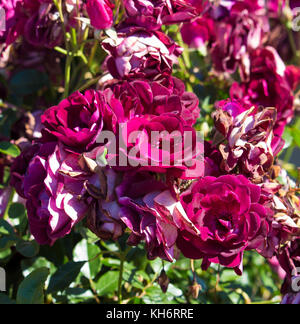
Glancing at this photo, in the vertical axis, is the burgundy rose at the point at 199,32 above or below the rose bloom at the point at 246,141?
above

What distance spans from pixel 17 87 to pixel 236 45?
0.46 meters

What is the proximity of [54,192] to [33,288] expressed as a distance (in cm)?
17

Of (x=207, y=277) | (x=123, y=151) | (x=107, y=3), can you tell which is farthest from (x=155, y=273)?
(x=107, y=3)

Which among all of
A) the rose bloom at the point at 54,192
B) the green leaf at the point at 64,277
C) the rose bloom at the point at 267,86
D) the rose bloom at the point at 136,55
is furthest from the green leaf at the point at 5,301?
the rose bloom at the point at 267,86

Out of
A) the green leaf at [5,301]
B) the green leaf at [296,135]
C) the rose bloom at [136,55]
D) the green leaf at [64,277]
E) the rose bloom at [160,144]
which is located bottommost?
the green leaf at [5,301]

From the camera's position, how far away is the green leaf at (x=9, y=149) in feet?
2.60

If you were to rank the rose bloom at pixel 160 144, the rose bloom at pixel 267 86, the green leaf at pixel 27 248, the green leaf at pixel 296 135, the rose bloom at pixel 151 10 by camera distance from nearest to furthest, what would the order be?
1. the rose bloom at pixel 160 144
2. the rose bloom at pixel 151 10
3. the green leaf at pixel 27 248
4. the rose bloom at pixel 267 86
5. the green leaf at pixel 296 135

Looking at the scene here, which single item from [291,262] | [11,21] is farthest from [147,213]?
[11,21]

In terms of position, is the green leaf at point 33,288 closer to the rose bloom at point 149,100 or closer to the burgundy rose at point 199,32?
the rose bloom at point 149,100

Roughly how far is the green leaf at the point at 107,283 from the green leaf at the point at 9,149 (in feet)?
0.86

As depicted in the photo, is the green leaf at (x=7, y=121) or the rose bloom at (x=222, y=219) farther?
the green leaf at (x=7, y=121)

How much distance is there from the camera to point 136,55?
652mm

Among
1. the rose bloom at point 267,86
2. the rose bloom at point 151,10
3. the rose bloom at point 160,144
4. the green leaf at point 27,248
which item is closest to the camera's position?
the rose bloom at point 160,144

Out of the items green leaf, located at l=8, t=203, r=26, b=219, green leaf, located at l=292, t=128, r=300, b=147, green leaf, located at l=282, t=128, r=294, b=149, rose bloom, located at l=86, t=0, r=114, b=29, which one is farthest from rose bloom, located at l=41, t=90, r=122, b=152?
green leaf, located at l=292, t=128, r=300, b=147
